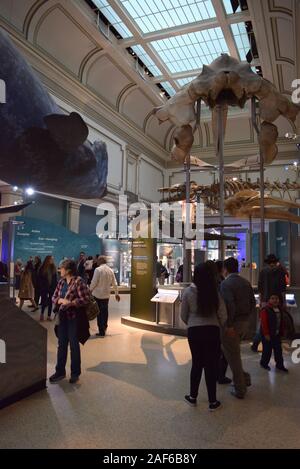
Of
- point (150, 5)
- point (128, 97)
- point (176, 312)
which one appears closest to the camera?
point (176, 312)

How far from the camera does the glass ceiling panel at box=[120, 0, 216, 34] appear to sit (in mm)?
12914

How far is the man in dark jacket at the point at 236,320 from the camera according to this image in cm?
409

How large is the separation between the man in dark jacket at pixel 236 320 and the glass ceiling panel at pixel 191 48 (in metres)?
12.7

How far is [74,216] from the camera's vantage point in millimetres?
15594

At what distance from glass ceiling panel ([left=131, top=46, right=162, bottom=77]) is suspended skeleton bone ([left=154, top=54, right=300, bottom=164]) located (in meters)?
9.89

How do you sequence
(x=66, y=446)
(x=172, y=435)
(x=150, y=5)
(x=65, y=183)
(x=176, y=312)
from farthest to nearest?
(x=150, y=5)
(x=176, y=312)
(x=172, y=435)
(x=66, y=446)
(x=65, y=183)

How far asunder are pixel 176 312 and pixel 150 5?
1086 centimetres

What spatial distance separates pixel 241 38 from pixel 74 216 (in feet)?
31.2

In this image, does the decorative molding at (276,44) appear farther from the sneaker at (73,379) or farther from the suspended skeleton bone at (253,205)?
the sneaker at (73,379)

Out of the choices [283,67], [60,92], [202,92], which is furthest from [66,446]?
[283,67]

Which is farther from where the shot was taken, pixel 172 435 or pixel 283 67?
pixel 283 67

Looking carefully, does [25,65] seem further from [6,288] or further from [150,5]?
[150,5]

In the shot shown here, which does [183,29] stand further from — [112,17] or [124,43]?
[112,17]

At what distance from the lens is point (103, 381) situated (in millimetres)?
4523
